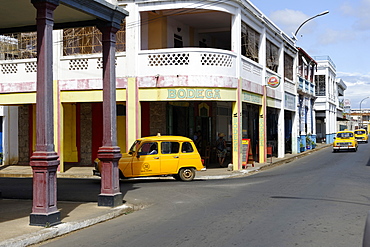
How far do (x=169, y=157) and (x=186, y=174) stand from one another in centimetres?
105

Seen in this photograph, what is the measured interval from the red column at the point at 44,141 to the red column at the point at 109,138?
2.31 metres

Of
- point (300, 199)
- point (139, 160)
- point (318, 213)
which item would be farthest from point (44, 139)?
point (139, 160)

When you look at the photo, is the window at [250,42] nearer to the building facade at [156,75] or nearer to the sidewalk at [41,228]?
the building facade at [156,75]

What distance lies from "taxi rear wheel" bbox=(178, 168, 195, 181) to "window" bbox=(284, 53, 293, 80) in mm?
17623

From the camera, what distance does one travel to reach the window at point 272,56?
28.1 metres

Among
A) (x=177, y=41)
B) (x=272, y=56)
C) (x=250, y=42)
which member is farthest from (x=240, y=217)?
(x=272, y=56)

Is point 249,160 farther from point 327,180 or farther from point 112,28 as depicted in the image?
point 112,28

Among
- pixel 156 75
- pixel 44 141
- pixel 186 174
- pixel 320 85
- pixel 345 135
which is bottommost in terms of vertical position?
pixel 186 174

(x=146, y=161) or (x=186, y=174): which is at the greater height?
(x=146, y=161)

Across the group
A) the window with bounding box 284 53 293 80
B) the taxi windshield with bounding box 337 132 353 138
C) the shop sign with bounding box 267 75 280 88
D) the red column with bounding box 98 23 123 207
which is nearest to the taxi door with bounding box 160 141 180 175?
the red column with bounding box 98 23 123 207

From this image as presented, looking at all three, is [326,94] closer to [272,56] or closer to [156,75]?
[272,56]

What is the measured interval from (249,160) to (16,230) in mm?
16437

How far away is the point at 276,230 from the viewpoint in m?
8.53

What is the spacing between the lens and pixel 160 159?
57.3 ft
